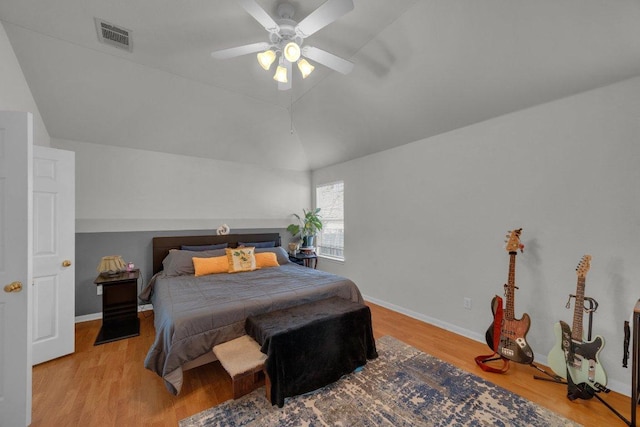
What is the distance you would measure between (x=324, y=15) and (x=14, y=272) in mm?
2490

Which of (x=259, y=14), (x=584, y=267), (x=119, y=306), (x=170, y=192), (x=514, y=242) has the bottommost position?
(x=119, y=306)

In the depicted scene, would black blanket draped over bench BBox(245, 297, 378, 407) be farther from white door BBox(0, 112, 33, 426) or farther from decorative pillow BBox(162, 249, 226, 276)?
decorative pillow BBox(162, 249, 226, 276)

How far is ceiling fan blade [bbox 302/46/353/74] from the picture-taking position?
6.61ft

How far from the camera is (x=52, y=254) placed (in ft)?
7.99

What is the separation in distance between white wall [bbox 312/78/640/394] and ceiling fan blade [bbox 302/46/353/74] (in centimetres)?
171

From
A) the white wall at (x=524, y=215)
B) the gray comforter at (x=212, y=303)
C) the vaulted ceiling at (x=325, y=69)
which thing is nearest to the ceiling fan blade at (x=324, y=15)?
the vaulted ceiling at (x=325, y=69)

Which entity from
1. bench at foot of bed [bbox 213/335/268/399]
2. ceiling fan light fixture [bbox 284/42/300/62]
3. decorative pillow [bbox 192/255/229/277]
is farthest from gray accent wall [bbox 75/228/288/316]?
ceiling fan light fixture [bbox 284/42/300/62]

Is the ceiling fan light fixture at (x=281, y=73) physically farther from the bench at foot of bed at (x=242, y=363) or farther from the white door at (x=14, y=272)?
the bench at foot of bed at (x=242, y=363)

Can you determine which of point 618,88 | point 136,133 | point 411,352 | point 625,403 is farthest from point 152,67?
point 625,403

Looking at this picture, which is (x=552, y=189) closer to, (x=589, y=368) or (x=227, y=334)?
(x=589, y=368)

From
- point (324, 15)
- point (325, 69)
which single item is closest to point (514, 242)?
point (324, 15)

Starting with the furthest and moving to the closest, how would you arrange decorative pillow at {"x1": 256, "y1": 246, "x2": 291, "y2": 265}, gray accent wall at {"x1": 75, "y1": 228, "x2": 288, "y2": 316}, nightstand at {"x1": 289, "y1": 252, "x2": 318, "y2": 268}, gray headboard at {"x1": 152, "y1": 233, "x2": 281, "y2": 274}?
nightstand at {"x1": 289, "y1": 252, "x2": 318, "y2": 268} < decorative pillow at {"x1": 256, "y1": 246, "x2": 291, "y2": 265} < gray headboard at {"x1": 152, "y1": 233, "x2": 281, "y2": 274} < gray accent wall at {"x1": 75, "y1": 228, "x2": 288, "y2": 316}

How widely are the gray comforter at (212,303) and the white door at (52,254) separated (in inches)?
32.3

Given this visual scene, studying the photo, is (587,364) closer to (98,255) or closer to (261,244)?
(261,244)
